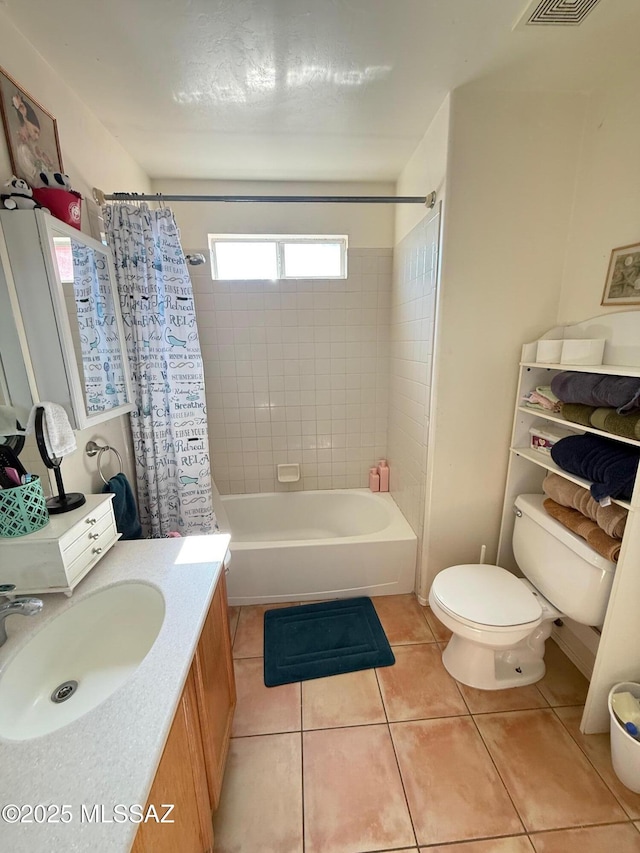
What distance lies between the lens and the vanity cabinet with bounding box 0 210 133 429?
108 centimetres

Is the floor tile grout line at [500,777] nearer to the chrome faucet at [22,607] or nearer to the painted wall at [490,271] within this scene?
the painted wall at [490,271]

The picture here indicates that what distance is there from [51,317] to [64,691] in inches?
44.3

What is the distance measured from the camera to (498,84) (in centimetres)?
138

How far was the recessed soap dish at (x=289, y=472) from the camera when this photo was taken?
8.41ft

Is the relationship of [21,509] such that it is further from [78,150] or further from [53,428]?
[78,150]

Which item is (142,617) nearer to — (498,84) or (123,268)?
(123,268)

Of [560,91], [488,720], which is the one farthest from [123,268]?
[488,720]

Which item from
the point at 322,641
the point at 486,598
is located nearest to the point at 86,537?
the point at 322,641

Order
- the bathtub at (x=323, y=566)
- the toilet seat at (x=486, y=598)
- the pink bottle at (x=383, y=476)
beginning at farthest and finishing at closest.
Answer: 1. the pink bottle at (x=383, y=476)
2. the bathtub at (x=323, y=566)
3. the toilet seat at (x=486, y=598)

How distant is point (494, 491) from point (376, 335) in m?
1.30

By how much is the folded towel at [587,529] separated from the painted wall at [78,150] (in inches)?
77.3

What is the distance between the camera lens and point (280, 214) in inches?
88.0

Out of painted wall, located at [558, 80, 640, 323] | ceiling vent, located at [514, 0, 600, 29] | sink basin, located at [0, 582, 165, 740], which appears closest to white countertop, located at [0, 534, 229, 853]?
sink basin, located at [0, 582, 165, 740]

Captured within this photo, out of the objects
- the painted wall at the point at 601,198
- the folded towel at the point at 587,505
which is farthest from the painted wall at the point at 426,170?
the folded towel at the point at 587,505
